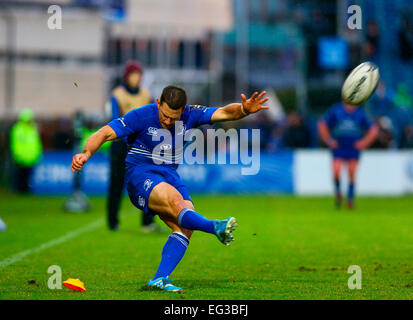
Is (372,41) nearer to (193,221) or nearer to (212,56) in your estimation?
(193,221)

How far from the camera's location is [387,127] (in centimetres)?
2523

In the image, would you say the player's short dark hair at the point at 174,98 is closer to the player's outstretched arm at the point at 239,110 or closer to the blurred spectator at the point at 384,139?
the player's outstretched arm at the point at 239,110

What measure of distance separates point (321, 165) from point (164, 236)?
36.7ft

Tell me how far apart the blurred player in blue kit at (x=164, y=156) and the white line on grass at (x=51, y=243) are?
2349mm

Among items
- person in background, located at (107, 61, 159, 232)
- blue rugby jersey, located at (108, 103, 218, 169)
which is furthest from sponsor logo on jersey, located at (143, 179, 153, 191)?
person in background, located at (107, 61, 159, 232)

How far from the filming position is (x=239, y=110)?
7461 mm

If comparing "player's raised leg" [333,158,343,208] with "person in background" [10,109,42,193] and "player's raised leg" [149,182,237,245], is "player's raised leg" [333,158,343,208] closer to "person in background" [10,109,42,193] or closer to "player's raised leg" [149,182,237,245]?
"person in background" [10,109,42,193]

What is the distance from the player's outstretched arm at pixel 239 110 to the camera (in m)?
7.41

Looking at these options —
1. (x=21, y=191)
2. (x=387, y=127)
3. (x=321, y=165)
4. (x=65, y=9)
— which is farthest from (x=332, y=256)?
(x=65, y=9)

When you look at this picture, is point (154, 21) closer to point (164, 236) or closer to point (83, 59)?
point (83, 59)

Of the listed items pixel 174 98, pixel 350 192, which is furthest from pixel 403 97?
pixel 174 98

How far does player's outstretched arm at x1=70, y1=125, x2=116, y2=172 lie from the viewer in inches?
273

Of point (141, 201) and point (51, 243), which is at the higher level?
point (141, 201)

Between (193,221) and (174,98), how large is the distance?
3.64ft
